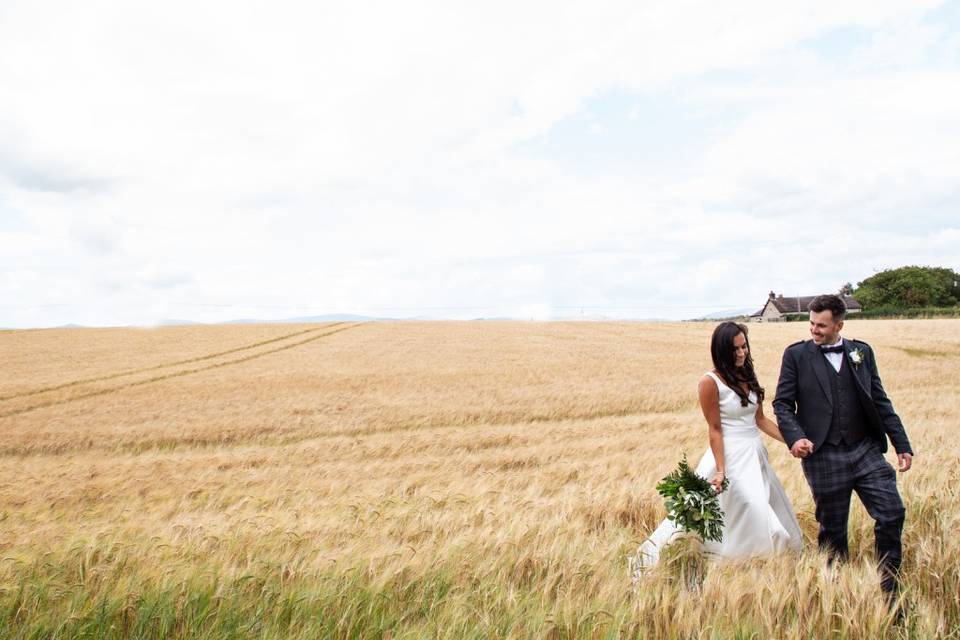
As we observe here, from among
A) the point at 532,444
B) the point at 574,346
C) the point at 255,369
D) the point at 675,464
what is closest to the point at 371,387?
the point at 255,369

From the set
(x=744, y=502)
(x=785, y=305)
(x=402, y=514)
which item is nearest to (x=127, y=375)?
(x=402, y=514)

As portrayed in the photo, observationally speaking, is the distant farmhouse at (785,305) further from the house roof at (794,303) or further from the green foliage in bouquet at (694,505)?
the green foliage in bouquet at (694,505)

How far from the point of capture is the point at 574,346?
40.0 meters

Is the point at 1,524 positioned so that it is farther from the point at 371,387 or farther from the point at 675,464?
the point at 371,387

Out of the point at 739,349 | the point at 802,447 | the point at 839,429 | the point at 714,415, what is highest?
the point at 739,349

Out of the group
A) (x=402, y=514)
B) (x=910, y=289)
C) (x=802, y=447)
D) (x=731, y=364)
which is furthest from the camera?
(x=910, y=289)

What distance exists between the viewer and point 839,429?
182 inches

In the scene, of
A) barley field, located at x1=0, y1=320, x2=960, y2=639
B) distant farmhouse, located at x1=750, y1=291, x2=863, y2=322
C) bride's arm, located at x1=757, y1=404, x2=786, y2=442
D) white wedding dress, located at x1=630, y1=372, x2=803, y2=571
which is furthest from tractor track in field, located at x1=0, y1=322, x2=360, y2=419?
distant farmhouse, located at x1=750, y1=291, x2=863, y2=322

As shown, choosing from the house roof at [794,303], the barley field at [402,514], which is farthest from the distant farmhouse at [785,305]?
the barley field at [402,514]

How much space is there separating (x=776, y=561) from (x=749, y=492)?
558 millimetres

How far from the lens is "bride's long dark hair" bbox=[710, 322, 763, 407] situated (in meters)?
4.81

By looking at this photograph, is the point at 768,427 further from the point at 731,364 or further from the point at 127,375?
→ the point at 127,375

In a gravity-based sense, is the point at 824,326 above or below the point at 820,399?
above

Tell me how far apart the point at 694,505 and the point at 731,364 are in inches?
45.2
